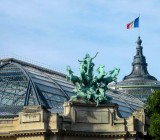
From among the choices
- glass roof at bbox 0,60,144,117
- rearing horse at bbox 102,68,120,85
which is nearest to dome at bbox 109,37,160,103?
glass roof at bbox 0,60,144,117

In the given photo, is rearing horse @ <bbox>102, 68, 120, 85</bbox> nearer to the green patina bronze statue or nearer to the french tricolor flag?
the green patina bronze statue

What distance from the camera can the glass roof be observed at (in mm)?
88006

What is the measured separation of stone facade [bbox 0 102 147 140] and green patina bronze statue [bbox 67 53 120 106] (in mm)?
1212

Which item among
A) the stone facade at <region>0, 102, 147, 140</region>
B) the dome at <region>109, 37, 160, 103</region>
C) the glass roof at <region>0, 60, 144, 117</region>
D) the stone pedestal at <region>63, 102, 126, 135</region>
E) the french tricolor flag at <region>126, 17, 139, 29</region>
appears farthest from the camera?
the dome at <region>109, 37, 160, 103</region>

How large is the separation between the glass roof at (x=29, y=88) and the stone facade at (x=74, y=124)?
22.3 ft

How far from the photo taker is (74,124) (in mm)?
78750

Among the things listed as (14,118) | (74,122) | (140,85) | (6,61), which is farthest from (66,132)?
(140,85)

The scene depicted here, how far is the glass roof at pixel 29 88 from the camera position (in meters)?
88.0

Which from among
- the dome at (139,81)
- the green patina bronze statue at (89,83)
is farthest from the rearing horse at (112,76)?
the dome at (139,81)

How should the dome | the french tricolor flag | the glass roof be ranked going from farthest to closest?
the dome, the french tricolor flag, the glass roof

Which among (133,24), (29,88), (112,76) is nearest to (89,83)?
(112,76)

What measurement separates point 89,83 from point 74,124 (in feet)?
19.4

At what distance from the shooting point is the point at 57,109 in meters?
87.6

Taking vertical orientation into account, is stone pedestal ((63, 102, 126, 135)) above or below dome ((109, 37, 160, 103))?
below
